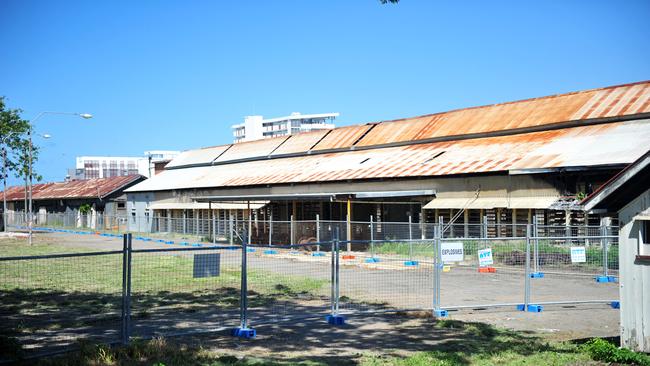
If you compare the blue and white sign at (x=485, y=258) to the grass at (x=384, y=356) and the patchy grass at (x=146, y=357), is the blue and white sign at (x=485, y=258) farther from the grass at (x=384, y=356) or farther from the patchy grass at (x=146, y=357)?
the patchy grass at (x=146, y=357)

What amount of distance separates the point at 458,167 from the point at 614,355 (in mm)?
22161

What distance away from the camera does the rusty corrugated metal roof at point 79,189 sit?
67000 millimetres

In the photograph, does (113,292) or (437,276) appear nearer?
(437,276)

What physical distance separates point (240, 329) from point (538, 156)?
20.5 metres

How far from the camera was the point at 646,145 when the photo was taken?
83.4 feet

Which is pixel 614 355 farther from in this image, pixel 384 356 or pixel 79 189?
pixel 79 189

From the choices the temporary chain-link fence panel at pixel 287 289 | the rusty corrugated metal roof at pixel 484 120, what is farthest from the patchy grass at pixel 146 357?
the rusty corrugated metal roof at pixel 484 120

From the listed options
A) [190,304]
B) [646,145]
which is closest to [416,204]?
[646,145]

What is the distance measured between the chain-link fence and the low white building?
425 cm

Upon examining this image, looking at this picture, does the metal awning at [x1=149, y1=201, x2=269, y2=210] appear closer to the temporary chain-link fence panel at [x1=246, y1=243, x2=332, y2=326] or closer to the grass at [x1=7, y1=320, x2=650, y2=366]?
the temporary chain-link fence panel at [x1=246, y1=243, x2=332, y2=326]

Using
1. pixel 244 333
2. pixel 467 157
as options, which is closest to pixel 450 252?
pixel 244 333

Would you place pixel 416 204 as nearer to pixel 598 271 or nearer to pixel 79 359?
pixel 598 271

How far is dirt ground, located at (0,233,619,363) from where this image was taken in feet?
36.5

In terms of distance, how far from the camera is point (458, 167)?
31547 millimetres
